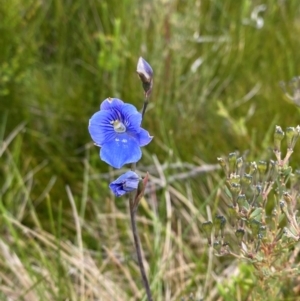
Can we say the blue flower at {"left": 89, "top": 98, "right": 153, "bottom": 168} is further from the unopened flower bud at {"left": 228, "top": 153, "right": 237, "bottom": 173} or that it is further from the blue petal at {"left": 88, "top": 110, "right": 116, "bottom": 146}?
the unopened flower bud at {"left": 228, "top": 153, "right": 237, "bottom": 173}

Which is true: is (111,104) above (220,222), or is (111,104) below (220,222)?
above

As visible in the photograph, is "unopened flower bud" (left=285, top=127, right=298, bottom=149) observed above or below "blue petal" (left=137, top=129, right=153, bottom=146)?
below

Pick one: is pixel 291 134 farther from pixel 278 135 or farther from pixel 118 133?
pixel 118 133

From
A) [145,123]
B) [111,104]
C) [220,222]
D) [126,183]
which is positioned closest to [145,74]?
[111,104]

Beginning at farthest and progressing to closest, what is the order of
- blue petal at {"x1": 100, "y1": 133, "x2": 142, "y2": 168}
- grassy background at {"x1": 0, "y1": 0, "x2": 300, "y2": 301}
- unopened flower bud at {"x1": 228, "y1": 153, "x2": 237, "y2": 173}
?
grassy background at {"x1": 0, "y1": 0, "x2": 300, "y2": 301} < unopened flower bud at {"x1": 228, "y1": 153, "x2": 237, "y2": 173} < blue petal at {"x1": 100, "y1": 133, "x2": 142, "y2": 168}

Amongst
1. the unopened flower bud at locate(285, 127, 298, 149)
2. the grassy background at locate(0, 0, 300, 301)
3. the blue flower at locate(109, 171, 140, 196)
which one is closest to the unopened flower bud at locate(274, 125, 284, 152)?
the unopened flower bud at locate(285, 127, 298, 149)

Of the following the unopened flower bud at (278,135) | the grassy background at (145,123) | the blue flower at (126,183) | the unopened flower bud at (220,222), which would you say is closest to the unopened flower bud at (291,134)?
the unopened flower bud at (278,135)

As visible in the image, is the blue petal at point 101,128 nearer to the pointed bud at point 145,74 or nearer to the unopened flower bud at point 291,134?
the pointed bud at point 145,74

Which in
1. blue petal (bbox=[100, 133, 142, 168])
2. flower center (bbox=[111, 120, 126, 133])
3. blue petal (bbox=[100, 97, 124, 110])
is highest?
blue petal (bbox=[100, 97, 124, 110])
